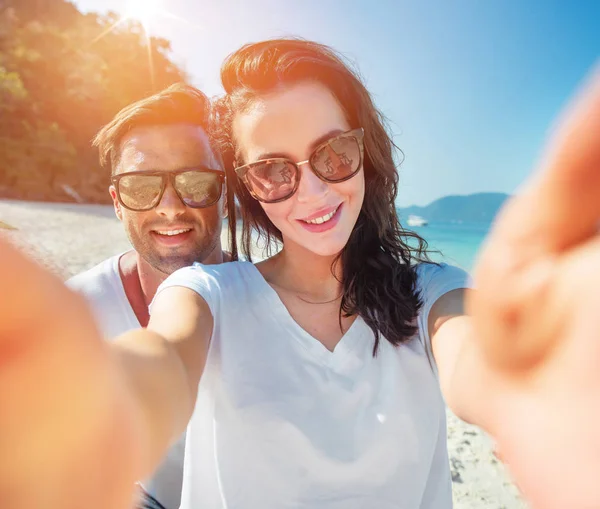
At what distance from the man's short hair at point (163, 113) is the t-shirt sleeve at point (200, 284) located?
1.17 metres

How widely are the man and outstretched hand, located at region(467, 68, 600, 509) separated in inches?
77.2

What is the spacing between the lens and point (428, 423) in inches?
55.7

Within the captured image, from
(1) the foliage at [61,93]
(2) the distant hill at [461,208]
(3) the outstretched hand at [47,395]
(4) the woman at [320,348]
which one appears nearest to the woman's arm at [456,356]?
(4) the woman at [320,348]

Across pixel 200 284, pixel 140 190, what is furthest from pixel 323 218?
pixel 140 190

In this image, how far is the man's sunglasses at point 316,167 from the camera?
1471mm

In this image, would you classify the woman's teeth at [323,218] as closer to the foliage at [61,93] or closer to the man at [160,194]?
the man at [160,194]

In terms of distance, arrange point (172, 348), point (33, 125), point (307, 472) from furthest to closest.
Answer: point (33, 125)
point (307, 472)
point (172, 348)

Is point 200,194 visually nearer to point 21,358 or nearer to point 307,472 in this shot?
point 307,472

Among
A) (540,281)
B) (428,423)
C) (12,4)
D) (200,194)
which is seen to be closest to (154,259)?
(200,194)

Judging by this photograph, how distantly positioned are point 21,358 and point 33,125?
29.1 m

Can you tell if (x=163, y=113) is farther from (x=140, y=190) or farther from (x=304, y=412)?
(x=304, y=412)

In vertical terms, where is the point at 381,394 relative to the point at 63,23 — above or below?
below

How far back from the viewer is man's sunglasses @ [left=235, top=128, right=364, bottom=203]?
57.9 inches

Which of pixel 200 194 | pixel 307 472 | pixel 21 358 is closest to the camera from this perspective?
pixel 21 358
